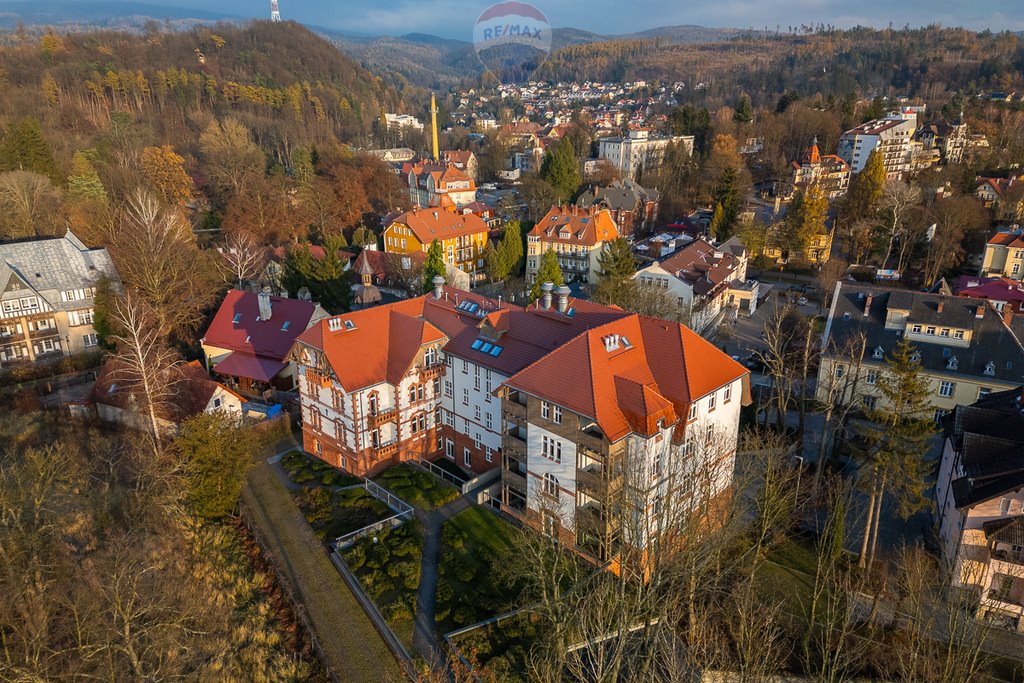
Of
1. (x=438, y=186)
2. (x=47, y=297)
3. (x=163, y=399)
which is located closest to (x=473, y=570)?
(x=163, y=399)

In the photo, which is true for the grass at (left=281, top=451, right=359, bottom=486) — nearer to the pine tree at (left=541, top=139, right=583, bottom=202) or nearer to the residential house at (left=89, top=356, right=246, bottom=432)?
the residential house at (left=89, top=356, right=246, bottom=432)

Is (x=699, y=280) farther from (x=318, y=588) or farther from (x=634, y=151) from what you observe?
(x=634, y=151)

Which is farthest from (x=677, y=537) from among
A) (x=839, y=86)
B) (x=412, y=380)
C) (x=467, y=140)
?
(x=839, y=86)

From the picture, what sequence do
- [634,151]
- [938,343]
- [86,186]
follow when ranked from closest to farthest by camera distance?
[938,343] < [86,186] < [634,151]

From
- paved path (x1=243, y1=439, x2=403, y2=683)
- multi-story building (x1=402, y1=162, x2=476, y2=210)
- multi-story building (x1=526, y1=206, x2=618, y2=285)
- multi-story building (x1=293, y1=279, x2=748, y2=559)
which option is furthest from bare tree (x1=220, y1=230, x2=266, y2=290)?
multi-story building (x1=402, y1=162, x2=476, y2=210)

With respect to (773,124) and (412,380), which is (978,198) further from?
(412,380)
